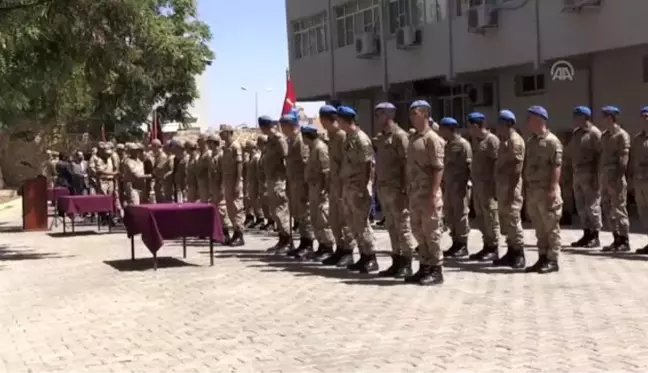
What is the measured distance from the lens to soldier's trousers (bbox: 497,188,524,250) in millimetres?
11148

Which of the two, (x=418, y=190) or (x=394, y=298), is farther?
(x=418, y=190)

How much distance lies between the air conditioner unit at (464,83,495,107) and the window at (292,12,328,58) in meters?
8.64

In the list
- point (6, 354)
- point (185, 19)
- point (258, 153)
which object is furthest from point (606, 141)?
point (185, 19)

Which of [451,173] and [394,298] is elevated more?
[451,173]

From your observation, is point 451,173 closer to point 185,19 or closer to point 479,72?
point 479,72

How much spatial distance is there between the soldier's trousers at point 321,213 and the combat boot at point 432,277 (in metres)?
2.35

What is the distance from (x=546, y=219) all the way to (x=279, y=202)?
419cm

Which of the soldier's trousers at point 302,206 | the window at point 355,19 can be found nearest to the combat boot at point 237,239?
the soldier's trousers at point 302,206

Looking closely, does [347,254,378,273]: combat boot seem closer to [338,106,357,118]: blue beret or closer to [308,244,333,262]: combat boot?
[308,244,333,262]: combat boot

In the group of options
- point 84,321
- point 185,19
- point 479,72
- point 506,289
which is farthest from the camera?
point 185,19

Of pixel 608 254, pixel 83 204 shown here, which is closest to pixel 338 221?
pixel 608 254

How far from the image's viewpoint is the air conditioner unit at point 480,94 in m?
25.7

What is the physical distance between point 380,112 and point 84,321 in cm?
409

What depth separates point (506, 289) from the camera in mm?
9617
